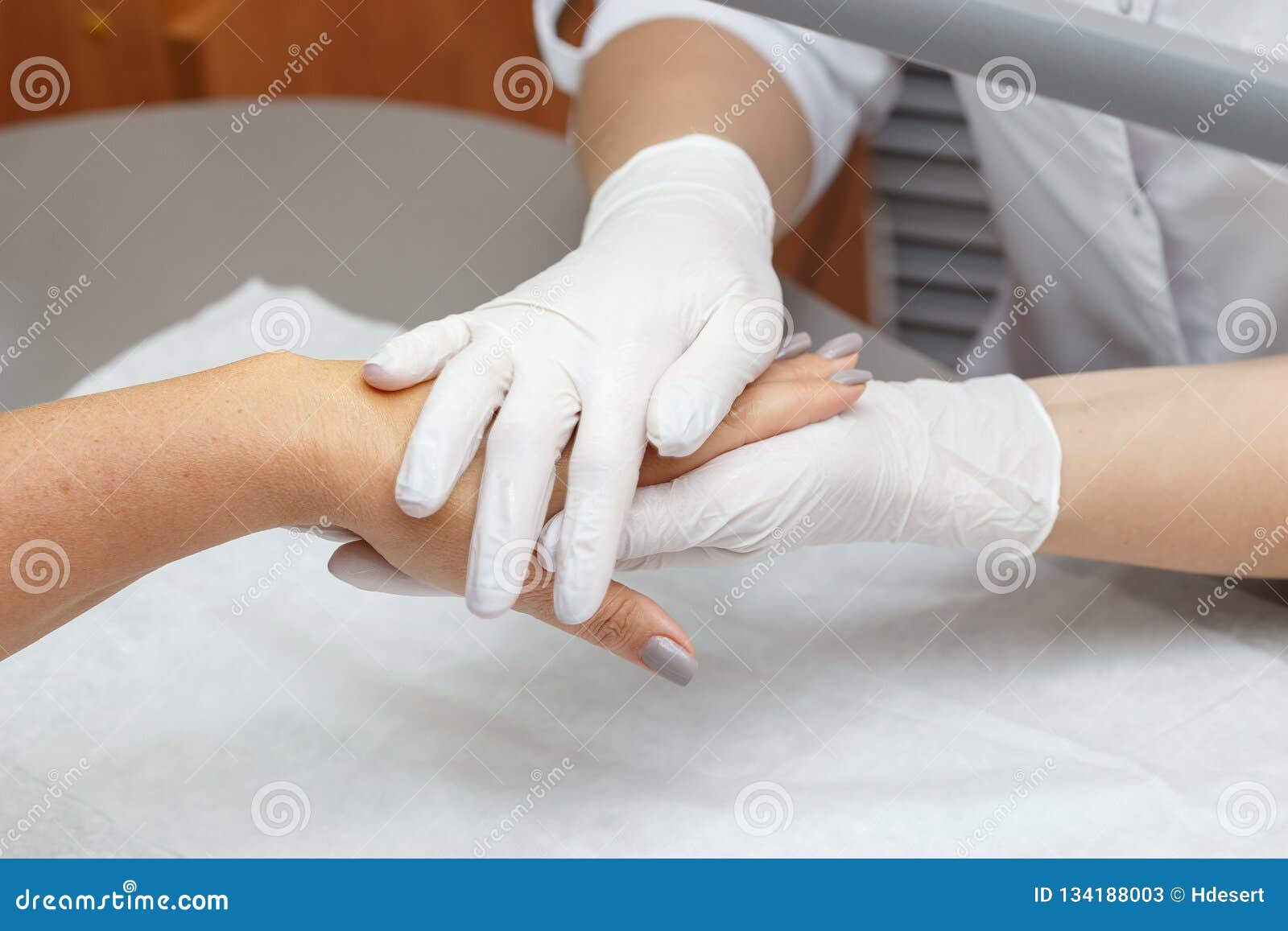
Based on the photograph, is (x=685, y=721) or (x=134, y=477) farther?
(x=685, y=721)

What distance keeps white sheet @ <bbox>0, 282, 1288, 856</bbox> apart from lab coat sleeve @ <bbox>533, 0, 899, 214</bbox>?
0.56 meters

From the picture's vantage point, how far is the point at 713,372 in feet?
3.20

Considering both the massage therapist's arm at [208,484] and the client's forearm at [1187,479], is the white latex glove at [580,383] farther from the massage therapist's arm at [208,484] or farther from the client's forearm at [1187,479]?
the client's forearm at [1187,479]

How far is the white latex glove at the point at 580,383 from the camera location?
907 mm

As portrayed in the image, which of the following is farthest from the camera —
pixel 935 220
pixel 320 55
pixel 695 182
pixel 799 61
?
pixel 320 55

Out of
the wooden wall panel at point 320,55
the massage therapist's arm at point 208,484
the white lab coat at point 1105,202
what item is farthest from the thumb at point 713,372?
the wooden wall panel at point 320,55

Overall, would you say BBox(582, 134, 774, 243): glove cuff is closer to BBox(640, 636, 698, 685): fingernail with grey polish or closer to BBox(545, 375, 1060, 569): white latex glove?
BBox(545, 375, 1060, 569): white latex glove

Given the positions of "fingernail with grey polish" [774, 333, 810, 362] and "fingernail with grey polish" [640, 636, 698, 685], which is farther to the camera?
"fingernail with grey polish" [774, 333, 810, 362]

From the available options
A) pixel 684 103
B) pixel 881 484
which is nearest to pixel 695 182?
pixel 684 103

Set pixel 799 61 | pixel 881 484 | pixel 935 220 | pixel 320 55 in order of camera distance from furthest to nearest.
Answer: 1. pixel 320 55
2. pixel 935 220
3. pixel 799 61
4. pixel 881 484

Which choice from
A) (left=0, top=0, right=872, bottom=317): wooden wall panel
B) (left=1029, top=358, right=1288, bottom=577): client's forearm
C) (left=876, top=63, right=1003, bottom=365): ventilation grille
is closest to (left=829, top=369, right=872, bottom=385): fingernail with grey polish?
(left=1029, top=358, right=1288, bottom=577): client's forearm

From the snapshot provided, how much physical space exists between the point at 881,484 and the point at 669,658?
0.25m

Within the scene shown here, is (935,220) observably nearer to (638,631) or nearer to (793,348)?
(793,348)

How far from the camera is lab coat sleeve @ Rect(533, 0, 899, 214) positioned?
1.38 meters
